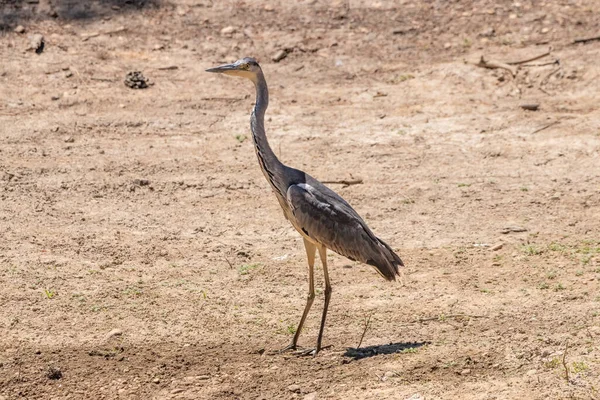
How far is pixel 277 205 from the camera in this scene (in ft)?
36.9

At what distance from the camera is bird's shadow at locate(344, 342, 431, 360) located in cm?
780

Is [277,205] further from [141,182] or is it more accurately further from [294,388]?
[294,388]

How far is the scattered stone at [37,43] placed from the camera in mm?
14133

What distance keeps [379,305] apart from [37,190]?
458 centimetres

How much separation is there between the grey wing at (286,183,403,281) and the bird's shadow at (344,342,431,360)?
0.55 m

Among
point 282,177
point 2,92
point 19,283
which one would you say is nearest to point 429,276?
point 282,177

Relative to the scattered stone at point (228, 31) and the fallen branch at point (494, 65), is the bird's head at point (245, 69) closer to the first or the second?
the fallen branch at point (494, 65)

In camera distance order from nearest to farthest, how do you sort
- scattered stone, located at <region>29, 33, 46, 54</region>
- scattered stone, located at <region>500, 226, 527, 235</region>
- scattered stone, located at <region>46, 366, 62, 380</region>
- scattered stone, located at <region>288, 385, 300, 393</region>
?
scattered stone, located at <region>288, 385, 300, 393</region>, scattered stone, located at <region>46, 366, 62, 380</region>, scattered stone, located at <region>500, 226, 527, 235</region>, scattered stone, located at <region>29, 33, 46, 54</region>

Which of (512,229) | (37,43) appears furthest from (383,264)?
(37,43)

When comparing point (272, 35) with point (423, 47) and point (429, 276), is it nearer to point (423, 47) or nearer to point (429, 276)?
point (423, 47)

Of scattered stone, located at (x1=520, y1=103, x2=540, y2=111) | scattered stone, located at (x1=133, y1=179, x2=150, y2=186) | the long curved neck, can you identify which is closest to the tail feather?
the long curved neck

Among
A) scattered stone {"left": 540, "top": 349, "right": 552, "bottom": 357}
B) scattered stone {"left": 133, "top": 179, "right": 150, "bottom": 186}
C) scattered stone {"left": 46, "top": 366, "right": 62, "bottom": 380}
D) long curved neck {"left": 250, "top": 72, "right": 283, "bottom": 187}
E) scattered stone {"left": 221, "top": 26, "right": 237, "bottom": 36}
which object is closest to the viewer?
scattered stone {"left": 540, "top": 349, "right": 552, "bottom": 357}

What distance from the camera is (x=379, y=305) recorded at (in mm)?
8867

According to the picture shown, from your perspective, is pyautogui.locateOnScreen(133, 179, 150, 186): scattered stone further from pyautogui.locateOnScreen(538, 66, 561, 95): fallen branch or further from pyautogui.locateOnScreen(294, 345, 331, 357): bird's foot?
pyautogui.locateOnScreen(538, 66, 561, 95): fallen branch
